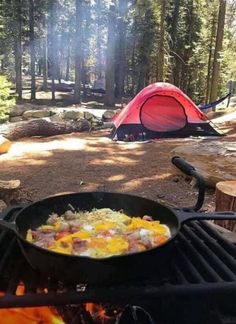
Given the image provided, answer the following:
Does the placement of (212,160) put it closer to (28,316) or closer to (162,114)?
(28,316)

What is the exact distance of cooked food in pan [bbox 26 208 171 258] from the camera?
158cm

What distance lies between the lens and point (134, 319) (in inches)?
72.2

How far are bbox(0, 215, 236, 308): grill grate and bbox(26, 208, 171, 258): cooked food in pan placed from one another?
13cm

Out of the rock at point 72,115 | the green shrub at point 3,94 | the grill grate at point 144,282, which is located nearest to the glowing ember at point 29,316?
the grill grate at point 144,282

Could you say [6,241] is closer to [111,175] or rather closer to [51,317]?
[51,317]

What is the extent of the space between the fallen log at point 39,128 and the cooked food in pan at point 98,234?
9775mm

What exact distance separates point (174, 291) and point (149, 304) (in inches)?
24.6

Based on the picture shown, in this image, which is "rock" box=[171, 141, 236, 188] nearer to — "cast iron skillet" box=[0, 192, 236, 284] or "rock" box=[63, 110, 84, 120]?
"cast iron skillet" box=[0, 192, 236, 284]

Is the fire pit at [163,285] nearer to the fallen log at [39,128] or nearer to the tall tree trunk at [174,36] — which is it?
the fallen log at [39,128]

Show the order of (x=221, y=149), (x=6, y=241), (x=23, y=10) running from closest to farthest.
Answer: (x=6, y=241) → (x=221, y=149) → (x=23, y=10)

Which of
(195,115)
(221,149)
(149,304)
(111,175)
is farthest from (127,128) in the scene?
(149,304)

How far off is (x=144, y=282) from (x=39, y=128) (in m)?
11.6

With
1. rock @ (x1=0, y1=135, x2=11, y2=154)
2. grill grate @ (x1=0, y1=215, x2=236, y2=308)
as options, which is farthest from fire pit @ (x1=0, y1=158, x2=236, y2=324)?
rock @ (x1=0, y1=135, x2=11, y2=154)

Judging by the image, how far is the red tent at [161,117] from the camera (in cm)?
1137
